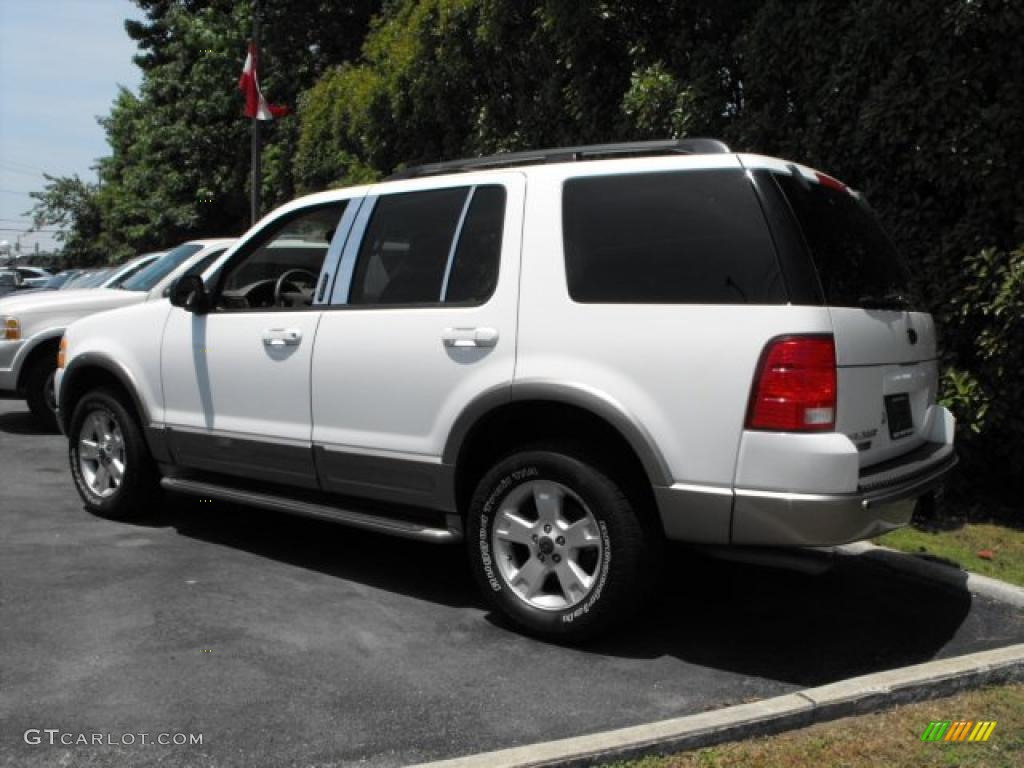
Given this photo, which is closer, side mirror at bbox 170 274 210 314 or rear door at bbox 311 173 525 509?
rear door at bbox 311 173 525 509

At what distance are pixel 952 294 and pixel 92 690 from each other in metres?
5.06

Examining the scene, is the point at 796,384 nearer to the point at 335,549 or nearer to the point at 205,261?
the point at 335,549

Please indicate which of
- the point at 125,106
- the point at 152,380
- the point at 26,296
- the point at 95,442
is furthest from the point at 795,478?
the point at 125,106

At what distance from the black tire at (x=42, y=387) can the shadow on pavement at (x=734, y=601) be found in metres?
3.86

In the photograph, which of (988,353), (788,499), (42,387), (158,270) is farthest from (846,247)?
(42,387)

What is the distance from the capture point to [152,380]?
5.55 metres

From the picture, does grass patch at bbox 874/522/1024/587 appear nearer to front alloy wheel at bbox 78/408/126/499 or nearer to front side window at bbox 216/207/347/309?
front side window at bbox 216/207/347/309

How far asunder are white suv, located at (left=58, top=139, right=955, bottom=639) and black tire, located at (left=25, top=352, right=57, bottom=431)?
4675 mm

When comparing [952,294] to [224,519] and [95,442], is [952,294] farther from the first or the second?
[95,442]

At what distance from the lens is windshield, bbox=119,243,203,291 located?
945 cm

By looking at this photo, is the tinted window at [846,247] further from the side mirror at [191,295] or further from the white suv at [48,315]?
the white suv at [48,315]

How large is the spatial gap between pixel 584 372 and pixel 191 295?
256 cm

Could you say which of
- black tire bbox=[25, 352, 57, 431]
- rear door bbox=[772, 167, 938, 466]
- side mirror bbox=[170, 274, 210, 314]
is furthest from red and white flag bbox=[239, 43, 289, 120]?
rear door bbox=[772, 167, 938, 466]

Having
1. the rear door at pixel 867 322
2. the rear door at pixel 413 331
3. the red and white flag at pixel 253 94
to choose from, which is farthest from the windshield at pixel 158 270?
the red and white flag at pixel 253 94
